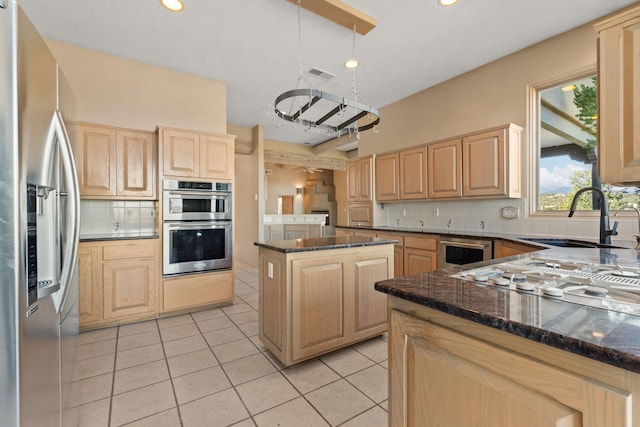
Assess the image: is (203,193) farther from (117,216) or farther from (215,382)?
(215,382)

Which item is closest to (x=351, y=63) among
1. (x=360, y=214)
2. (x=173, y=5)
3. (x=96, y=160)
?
(x=173, y=5)

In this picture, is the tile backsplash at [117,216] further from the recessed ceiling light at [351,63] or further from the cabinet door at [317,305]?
the recessed ceiling light at [351,63]

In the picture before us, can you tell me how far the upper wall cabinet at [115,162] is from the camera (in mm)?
2938

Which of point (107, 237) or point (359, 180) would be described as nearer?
point (107, 237)

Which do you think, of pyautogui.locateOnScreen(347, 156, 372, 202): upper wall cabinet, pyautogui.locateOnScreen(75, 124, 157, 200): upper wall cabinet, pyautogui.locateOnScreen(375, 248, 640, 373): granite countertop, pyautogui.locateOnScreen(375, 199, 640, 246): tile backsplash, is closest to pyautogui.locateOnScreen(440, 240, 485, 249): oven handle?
pyautogui.locateOnScreen(375, 199, 640, 246): tile backsplash

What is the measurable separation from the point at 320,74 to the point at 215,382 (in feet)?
11.8

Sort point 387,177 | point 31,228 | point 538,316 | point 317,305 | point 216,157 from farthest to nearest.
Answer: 1. point 387,177
2. point 216,157
3. point 317,305
4. point 31,228
5. point 538,316

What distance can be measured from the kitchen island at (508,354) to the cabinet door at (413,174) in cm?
299

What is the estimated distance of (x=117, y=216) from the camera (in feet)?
11.1

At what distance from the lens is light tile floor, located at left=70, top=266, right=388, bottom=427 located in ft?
5.39

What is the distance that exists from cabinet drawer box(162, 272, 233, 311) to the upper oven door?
719mm

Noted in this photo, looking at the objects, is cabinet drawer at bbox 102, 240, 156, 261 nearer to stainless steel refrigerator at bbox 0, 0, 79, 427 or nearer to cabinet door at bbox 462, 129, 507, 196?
stainless steel refrigerator at bbox 0, 0, 79, 427

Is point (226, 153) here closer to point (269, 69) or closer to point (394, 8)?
point (269, 69)

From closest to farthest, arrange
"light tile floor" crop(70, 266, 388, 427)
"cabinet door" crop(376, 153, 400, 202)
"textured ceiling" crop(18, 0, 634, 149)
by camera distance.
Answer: "light tile floor" crop(70, 266, 388, 427), "textured ceiling" crop(18, 0, 634, 149), "cabinet door" crop(376, 153, 400, 202)
